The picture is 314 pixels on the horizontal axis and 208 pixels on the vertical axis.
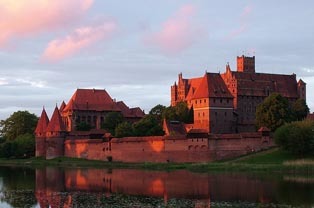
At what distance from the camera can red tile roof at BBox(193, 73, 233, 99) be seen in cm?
7062

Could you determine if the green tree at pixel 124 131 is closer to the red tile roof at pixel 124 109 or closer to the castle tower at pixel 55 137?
the castle tower at pixel 55 137

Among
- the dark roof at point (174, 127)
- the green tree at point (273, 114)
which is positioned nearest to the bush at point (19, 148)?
the dark roof at point (174, 127)

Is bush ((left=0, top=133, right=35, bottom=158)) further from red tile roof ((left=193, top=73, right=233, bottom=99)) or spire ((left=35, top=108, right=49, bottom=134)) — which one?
red tile roof ((left=193, top=73, right=233, bottom=99))

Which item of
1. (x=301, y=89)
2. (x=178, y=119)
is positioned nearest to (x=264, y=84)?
(x=301, y=89)

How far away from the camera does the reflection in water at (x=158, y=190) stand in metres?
29.2

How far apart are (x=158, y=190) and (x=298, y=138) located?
742 inches

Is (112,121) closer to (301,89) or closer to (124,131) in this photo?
(124,131)

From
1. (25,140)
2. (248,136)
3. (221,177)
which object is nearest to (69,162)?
(25,140)

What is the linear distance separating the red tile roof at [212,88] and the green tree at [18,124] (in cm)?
2874

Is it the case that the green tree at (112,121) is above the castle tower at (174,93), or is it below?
below

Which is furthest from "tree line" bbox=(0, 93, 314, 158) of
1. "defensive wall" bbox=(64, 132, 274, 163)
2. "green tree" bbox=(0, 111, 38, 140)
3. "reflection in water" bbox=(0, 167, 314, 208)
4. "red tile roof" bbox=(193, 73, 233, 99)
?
"reflection in water" bbox=(0, 167, 314, 208)

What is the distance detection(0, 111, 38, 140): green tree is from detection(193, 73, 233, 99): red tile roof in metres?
28.7

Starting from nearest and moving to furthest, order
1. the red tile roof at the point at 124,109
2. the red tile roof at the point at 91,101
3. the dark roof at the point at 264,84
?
the dark roof at the point at 264,84 < the red tile roof at the point at 91,101 < the red tile roof at the point at 124,109

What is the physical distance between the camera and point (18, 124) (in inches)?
3533
